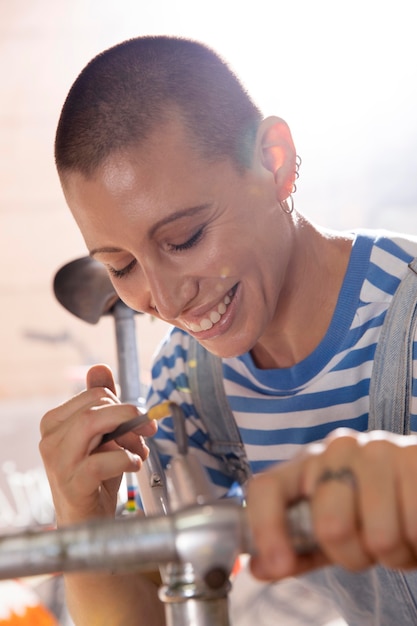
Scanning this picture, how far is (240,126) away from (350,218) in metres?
1.65

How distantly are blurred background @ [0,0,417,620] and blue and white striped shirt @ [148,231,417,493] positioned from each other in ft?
4.65

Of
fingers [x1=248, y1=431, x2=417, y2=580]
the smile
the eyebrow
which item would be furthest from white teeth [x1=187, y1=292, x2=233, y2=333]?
fingers [x1=248, y1=431, x2=417, y2=580]

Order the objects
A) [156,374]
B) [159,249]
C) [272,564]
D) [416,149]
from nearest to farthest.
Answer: [272,564]
[159,249]
[156,374]
[416,149]

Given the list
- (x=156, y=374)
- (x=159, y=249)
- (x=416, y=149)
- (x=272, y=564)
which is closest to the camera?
(x=272, y=564)

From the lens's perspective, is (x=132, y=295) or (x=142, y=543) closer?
(x=142, y=543)

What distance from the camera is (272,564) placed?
38cm

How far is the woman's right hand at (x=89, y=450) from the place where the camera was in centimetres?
83

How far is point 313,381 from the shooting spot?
1.01 meters

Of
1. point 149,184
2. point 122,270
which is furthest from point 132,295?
point 149,184

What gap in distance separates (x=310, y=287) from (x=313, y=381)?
0.39ft

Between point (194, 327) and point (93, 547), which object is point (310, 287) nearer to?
point (194, 327)

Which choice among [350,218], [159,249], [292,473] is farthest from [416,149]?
[292,473]

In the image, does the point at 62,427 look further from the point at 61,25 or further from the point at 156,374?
the point at 61,25

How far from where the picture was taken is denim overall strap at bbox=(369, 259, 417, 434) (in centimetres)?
90
